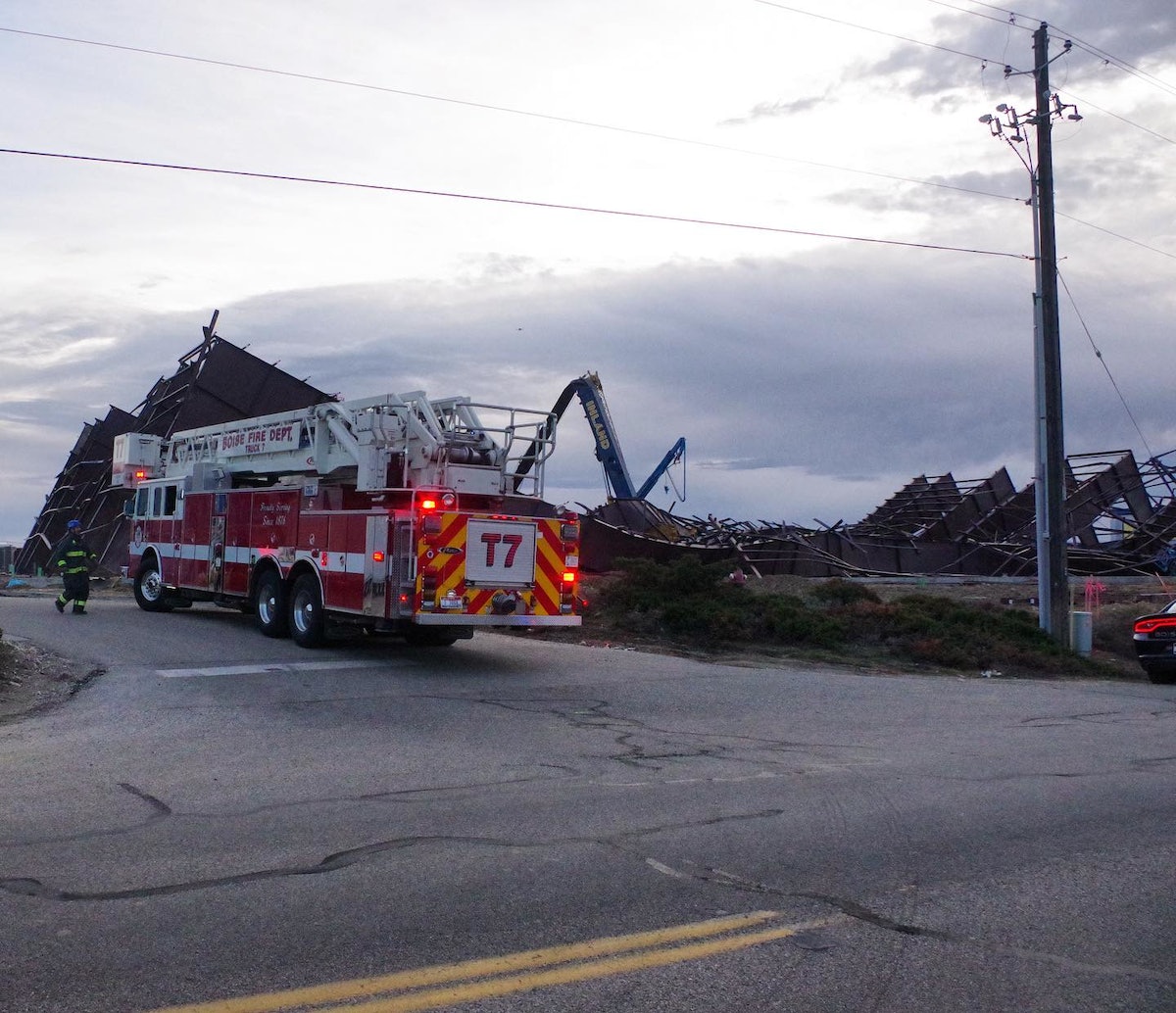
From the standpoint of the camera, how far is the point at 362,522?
1437 cm

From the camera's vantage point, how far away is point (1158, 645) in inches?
632

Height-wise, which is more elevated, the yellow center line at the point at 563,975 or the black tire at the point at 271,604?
the black tire at the point at 271,604

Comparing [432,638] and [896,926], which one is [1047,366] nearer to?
[432,638]

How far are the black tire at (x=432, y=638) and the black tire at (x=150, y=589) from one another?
606 centimetres

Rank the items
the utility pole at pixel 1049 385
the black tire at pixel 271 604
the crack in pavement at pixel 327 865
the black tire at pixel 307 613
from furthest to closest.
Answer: the utility pole at pixel 1049 385
the black tire at pixel 271 604
the black tire at pixel 307 613
the crack in pavement at pixel 327 865

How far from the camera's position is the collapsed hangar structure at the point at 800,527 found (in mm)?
30344

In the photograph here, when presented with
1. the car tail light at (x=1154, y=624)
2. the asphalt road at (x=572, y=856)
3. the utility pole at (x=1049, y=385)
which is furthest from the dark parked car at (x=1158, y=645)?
the asphalt road at (x=572, y=856)

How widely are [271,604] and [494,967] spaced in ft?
42.4

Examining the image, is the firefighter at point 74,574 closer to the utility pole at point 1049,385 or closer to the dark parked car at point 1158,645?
the utility pole at point 1049,385

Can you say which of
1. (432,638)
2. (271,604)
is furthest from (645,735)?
(271,604)

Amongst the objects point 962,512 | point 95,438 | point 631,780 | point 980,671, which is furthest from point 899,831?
point 95,438

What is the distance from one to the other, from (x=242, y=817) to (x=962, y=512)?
3201 cm

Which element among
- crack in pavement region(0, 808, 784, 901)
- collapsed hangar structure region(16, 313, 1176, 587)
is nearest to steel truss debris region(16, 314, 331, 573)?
collapsed hangar structure region(16, 313, 1176, 587)

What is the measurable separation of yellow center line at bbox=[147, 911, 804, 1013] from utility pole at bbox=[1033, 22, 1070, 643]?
15.8 m
